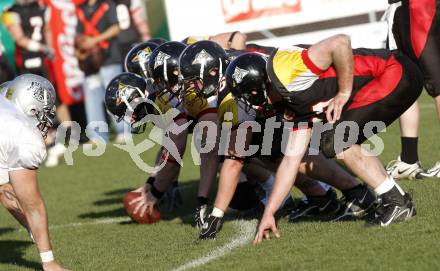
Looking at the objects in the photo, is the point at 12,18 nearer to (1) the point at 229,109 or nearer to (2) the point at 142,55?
(2) the point at 142,55

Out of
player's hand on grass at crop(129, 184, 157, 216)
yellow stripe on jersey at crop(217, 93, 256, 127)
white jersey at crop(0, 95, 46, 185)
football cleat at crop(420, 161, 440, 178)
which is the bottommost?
football cleat at crop(420, 161, 440, 178)

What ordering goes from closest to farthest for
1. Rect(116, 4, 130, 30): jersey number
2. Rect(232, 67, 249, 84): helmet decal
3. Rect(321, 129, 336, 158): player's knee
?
Rect(232, 67, 249, 84): helmet decal
Rect(321, 129, 336, 158): player's knee
Rect(116, 4, 130, 30): jersey number

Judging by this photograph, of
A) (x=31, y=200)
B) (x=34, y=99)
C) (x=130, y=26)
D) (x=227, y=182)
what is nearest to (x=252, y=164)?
(x=227, y=182)

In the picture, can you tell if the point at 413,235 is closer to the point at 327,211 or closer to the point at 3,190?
the point at 327,211

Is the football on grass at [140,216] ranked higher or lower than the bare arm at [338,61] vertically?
lower

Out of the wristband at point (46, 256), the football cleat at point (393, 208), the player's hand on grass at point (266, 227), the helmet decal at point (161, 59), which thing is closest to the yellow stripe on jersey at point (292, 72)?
the player's hand on grass at point (266, 227)

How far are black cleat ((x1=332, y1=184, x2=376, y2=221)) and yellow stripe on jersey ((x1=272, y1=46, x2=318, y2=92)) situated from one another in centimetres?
111

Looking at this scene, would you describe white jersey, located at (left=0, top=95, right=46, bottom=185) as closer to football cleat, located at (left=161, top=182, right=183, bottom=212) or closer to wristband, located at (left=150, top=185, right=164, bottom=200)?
wristband, located at (left=150, top=185, right=164, bottom=200)

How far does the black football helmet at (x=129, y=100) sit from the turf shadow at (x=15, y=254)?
1.23 meters

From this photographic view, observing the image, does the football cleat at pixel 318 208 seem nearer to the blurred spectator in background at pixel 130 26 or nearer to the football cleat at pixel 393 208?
the football cleat at pixel 393 208

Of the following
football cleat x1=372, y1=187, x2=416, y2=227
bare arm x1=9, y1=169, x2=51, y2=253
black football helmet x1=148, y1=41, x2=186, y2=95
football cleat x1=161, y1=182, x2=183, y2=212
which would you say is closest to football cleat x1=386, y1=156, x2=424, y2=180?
football cleat x1=372, y1=187, x2=416, y2=227

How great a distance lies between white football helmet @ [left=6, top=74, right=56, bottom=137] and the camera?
5656mm

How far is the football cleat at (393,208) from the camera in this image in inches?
235

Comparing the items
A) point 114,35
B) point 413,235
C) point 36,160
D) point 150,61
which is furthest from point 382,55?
point 114,35
